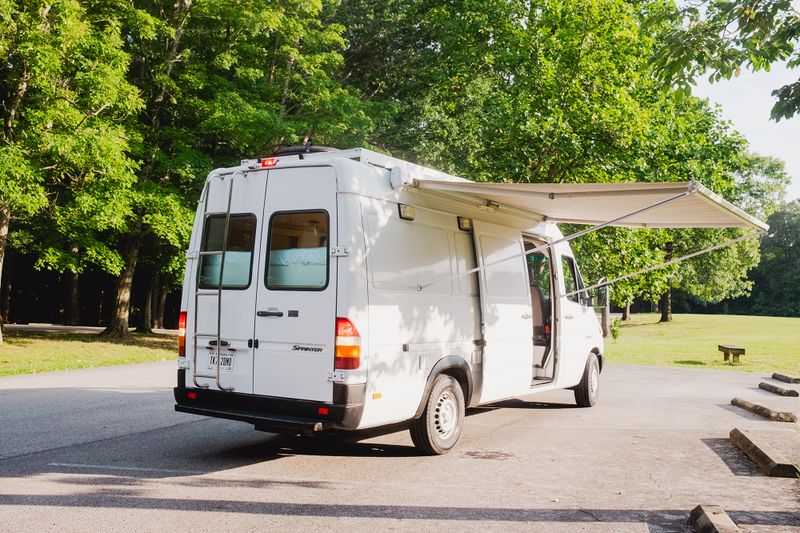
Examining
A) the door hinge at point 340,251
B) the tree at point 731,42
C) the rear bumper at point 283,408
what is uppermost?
the tree at point 731,42

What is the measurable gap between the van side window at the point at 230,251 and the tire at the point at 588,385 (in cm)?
594

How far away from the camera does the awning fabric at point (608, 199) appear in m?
6.81

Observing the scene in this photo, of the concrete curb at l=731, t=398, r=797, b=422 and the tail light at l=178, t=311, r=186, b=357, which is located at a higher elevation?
the tail light at l=178, t=311, r=186, b=357

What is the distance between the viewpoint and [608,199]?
7.54m

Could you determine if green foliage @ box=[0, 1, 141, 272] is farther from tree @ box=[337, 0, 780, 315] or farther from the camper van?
the camper van

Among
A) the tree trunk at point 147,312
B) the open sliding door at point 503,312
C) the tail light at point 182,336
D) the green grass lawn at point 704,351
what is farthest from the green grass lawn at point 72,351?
the green grass lawn at point 704,351

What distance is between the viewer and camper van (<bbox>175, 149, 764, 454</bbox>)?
618 centimetres

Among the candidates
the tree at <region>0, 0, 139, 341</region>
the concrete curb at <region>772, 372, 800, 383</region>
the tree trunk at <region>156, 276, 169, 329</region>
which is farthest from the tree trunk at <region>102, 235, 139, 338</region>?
the concrete curb at <region>772, 372, 800, 383</region>

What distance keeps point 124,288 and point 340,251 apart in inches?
780

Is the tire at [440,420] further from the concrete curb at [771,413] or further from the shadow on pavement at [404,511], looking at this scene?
the concrete curb at [771,413]

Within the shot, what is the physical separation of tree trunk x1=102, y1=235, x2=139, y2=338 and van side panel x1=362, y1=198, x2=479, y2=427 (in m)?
18.2

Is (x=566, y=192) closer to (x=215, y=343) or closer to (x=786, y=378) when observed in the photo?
(x=215, y=343)

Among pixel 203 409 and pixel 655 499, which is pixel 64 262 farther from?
pixel 655 499

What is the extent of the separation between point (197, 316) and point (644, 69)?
16.9ft
